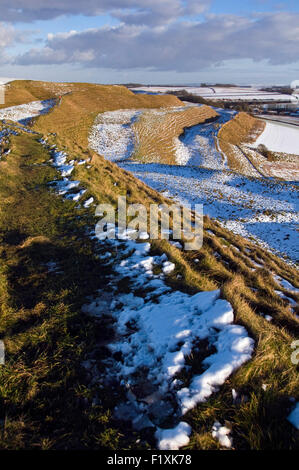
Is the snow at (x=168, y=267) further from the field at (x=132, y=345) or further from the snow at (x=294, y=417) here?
the snow at (x=294, y=417)

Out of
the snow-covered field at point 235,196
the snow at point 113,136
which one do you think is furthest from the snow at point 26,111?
the snow-covered field at point 235,196

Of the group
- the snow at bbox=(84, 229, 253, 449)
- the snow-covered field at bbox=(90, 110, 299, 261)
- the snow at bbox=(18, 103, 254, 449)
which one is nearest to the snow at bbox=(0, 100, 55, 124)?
the snow-covered field at bbox=(90, 110, 299, 261)

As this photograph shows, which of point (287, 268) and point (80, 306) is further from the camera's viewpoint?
point (287, 268)

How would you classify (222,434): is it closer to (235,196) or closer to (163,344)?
(163,344)

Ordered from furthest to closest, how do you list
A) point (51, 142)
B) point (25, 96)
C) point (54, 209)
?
point (25, 96) → point (51, 142) → point (54, 209)

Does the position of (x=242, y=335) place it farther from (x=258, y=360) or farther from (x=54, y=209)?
(x=54, y=209)

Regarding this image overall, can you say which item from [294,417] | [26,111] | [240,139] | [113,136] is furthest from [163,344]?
[240,139]

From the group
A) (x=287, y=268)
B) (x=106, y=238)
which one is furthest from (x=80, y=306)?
(x=287, y=268)

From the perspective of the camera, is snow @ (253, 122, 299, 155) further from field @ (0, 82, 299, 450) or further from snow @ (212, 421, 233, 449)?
snow @ (212, 421, 233, 449)

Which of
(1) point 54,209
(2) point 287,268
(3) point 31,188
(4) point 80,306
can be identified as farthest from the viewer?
(2) point 287,268
